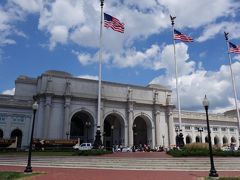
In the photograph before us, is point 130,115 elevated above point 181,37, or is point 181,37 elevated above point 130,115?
point 181,37

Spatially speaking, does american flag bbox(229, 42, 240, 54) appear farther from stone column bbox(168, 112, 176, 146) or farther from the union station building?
stone column bbox(168, 112, 176, 146)

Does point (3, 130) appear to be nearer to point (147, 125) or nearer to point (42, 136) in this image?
point (42, 136)

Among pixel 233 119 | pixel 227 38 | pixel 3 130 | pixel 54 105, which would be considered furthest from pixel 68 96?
pixel 233 119

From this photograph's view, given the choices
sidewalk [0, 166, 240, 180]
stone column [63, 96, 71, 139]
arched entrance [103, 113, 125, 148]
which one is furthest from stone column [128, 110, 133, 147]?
sidewalk [0, 166, 240, 180]

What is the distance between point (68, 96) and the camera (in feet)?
193

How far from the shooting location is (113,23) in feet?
122

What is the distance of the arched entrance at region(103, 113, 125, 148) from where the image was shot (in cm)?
6659

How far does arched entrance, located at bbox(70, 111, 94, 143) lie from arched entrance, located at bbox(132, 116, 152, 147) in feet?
45.8

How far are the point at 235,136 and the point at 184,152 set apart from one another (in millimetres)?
71391

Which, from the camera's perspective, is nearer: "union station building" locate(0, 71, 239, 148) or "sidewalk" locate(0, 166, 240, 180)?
"sidewalk" locate(0, 166, 240, 180)

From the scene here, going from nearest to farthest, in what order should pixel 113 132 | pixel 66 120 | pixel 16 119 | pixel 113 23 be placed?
pixel 113 23 < pixel 66 120 < pixel 16 119 < pixel 113 132

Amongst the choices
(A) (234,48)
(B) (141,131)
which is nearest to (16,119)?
(B) (141,131)

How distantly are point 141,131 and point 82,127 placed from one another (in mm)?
17665

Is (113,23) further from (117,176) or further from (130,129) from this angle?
(130,129)
